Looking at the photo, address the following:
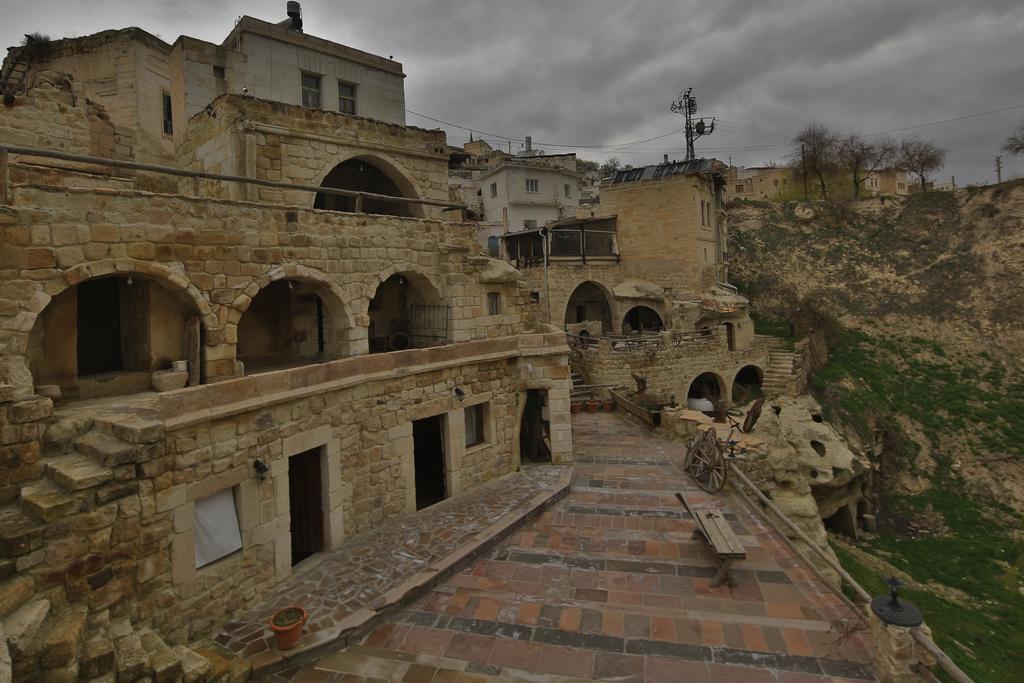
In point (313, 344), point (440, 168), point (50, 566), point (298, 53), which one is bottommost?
point (50, 566)

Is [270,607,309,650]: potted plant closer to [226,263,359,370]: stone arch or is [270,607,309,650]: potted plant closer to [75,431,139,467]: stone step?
[75,431,139,467]: stone step

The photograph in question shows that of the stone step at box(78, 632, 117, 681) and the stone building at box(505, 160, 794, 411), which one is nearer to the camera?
the stone step at box(78, 632, 117, 681)

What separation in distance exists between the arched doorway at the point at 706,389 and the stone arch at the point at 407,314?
15644mm

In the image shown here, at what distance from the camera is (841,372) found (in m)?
26.0

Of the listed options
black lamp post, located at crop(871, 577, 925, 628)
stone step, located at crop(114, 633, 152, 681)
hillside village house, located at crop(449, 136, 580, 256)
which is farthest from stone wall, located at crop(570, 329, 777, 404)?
stone step, located at crop(114, 633, 152, 681)

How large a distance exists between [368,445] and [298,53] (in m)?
10.5

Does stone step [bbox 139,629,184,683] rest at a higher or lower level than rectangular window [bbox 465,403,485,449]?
lower

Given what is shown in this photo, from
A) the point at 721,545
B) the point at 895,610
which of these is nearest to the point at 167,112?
the point at 721,545

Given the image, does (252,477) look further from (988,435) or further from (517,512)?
(988,435)

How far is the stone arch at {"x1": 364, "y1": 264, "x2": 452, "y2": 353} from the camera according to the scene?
483 inches

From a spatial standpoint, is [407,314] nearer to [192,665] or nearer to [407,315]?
[407,315]

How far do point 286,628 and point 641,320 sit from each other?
89.5 ft

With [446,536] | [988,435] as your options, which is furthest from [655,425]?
[988,435]

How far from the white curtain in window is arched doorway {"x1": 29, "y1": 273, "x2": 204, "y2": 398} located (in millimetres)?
2203
